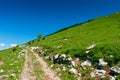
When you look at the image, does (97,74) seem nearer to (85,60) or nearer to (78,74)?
(78,74)

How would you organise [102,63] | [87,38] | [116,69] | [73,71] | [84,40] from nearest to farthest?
[116,69] → [73,71] → [102,63] → [84,40] → [87,38]

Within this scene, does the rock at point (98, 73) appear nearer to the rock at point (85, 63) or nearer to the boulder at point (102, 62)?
the boulder at point (102, 62)

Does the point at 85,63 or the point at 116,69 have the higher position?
the point at 85,63

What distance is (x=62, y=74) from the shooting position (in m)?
29.9

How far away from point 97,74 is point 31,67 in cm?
1151

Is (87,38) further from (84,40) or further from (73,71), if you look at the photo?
(73,71)

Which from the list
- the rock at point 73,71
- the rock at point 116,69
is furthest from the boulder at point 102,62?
the rock at point 73,71

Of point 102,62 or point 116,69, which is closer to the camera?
point 116,69

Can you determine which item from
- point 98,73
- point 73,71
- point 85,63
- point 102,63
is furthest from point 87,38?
point 98,73

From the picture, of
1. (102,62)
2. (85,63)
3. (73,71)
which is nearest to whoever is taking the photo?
(73,71)

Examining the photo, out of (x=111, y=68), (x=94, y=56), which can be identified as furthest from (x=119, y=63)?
(x=94, y=56)

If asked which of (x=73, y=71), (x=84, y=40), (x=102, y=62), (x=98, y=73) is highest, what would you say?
(x=84, y=40)

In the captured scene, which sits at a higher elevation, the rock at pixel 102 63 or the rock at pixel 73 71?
the rock at pixel 102 63

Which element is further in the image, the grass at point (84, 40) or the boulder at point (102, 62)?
the grass at point (84, 40)
